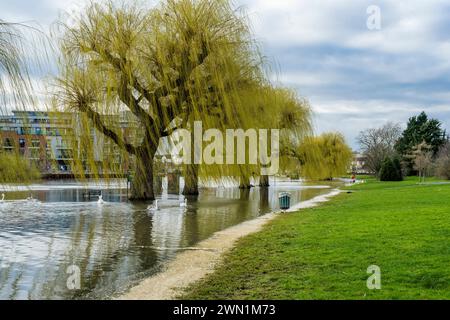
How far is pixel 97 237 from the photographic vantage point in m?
11.7

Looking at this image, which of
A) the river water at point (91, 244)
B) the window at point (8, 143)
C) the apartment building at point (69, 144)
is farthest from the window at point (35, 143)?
the window at point (8, 143)

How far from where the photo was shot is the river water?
6.79m

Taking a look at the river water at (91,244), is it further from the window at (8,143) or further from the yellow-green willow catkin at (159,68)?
the yellow-green willow catkin at (159,68)

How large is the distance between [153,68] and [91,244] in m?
5.10

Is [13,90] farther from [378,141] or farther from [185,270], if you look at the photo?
[378,141]

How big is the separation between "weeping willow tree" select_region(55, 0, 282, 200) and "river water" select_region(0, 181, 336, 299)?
2.01m

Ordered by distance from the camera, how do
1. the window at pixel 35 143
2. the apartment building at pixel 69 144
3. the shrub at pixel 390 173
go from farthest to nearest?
the shrub at pixel 390 173 → the apartment building at pixel 69 144 → the window at pixel 35 143

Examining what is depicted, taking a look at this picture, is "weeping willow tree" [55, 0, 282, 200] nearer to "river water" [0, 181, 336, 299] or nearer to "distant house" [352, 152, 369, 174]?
"river water" [0, 181, 336, 299]

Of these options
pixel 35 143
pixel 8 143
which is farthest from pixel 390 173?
pixel 8 143

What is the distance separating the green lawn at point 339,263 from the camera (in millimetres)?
5750

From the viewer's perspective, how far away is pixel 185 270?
779 centimetres

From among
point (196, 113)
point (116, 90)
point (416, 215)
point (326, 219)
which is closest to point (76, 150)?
point (116, 90)

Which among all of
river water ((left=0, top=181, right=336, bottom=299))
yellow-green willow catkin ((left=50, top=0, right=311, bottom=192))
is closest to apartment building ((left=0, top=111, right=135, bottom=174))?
yellow-green willow catkin ((left=50, top=0, right=311, bottom=192))

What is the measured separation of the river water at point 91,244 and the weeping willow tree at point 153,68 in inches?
→ 79.2
